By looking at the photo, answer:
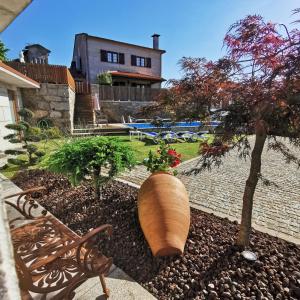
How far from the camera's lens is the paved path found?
11.4ft

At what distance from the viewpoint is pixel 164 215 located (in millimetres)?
2605

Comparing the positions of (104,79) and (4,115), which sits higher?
(104,79)

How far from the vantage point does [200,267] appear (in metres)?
2.35

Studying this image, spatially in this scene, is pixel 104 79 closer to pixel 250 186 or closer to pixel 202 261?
pixel 250 186

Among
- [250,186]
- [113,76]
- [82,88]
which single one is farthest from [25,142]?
[113,76]

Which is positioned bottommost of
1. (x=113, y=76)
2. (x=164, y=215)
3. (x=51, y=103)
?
(x=164, y=215)

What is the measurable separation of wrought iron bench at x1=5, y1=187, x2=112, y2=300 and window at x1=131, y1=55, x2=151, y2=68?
26237mm

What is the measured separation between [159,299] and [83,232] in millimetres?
1620

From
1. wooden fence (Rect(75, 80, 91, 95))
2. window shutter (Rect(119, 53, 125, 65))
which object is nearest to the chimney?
window shutter (Rect(119, 53, 125, 65))

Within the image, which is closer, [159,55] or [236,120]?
[236,120]

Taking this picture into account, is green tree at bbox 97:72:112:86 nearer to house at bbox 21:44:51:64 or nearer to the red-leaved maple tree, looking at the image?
house at bbox 21:44:51:64

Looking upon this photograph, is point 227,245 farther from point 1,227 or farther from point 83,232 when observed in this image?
point 1,227

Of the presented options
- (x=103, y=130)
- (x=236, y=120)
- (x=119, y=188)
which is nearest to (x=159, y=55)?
(x=103, y=130)

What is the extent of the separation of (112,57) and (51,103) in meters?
14.6
